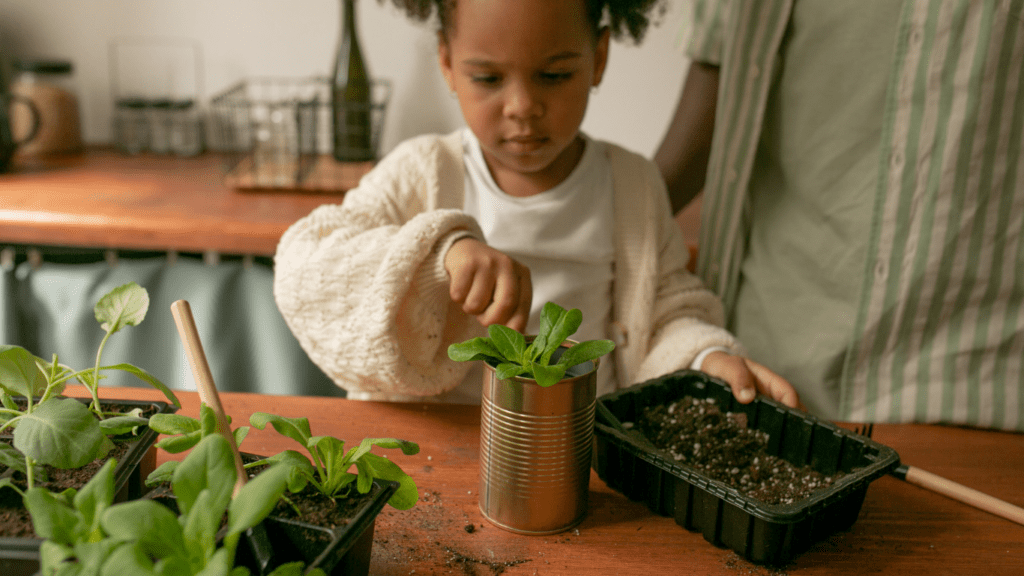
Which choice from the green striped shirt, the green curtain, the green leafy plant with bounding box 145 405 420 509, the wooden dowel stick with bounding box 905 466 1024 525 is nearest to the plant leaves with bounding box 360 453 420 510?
the green leafy plant with bounding box 145 405 420 509

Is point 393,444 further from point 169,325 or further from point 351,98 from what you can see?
point 351,98

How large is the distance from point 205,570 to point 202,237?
114cm

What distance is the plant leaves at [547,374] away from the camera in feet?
1.76

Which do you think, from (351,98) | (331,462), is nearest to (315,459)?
(331,462)

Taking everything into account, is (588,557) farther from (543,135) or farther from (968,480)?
(543,135)

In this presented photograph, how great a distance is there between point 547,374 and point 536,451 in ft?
0.24

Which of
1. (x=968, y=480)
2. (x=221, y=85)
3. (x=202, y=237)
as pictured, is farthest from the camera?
(x=221, y=85)

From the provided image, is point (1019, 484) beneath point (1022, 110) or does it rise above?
beneath

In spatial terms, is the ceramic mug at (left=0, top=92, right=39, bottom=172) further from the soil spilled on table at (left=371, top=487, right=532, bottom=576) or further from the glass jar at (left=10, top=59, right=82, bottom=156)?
the soil spilled on table at (left=371, top=487, right=532, bottom=576)

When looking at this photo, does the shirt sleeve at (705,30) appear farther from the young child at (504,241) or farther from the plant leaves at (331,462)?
the plant leaves at (331,462)

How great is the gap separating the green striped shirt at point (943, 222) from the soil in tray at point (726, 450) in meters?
0.43

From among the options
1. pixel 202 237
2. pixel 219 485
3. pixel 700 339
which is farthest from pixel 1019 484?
pixel 202 237

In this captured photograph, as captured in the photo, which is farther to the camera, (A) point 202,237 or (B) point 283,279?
(A) point 202,237

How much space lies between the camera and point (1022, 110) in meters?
0.98
